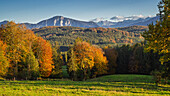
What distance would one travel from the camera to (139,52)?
75688 millimetres

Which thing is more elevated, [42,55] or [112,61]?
[42,55]

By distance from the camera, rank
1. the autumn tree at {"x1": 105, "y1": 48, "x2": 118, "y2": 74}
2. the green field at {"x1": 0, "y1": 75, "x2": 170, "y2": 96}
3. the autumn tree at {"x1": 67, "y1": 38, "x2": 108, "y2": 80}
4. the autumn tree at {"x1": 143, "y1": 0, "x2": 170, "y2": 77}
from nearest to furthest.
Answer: the green field at {"x1": 0, "y1": 75, "x2": 170, "y2": 96} → the autumn tree at {"x1": 143, "y1": 0, "x2": 170, "y2": 77} → the autumn tree at {"x1": 67, "y1": 38, "x2": 108, "y2": 80} → the autumn tree at {"x1": 105, "y1": 48, "x2": 118, "y2": 74}

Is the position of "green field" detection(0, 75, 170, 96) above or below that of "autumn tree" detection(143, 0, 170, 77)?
below

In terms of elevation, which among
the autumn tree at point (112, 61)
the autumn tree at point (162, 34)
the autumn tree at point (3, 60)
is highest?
the autumn tree at point (162, 34)

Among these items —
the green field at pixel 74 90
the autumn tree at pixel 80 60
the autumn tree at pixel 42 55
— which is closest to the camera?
the green field at pixel 74 90

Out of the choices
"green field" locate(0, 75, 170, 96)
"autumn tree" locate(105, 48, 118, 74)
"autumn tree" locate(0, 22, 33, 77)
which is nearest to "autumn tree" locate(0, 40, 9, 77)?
"autumn tree" locate(0, 22, 33, 77)

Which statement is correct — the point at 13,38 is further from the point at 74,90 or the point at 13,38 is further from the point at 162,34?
the point at 162,34

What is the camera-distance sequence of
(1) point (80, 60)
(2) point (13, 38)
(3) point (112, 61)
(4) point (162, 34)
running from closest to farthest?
(4) point (162, 34), (2) point (13, 38), (1) point (80, 60), (3) point (112, 61)

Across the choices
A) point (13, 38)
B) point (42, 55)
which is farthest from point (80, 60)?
point (13, 38)

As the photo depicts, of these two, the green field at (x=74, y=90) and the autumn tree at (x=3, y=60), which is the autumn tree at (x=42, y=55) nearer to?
the autumn tree at (x=3, y=60)

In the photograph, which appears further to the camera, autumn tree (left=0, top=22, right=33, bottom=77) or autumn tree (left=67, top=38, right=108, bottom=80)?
autumn tree (left=67, top=38, right=108, bottom=80)

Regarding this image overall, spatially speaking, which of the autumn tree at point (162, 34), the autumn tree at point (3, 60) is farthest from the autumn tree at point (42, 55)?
the autumn tree at point (162, 34)

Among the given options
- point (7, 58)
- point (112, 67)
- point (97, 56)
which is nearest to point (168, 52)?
point (7, 58)

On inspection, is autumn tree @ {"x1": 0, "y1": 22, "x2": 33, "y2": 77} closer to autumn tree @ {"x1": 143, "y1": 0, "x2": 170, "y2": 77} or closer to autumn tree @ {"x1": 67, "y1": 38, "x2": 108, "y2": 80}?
autumn tree @ {"x1": 67, "y1": 38, "x2": 108, "y2": 80}
